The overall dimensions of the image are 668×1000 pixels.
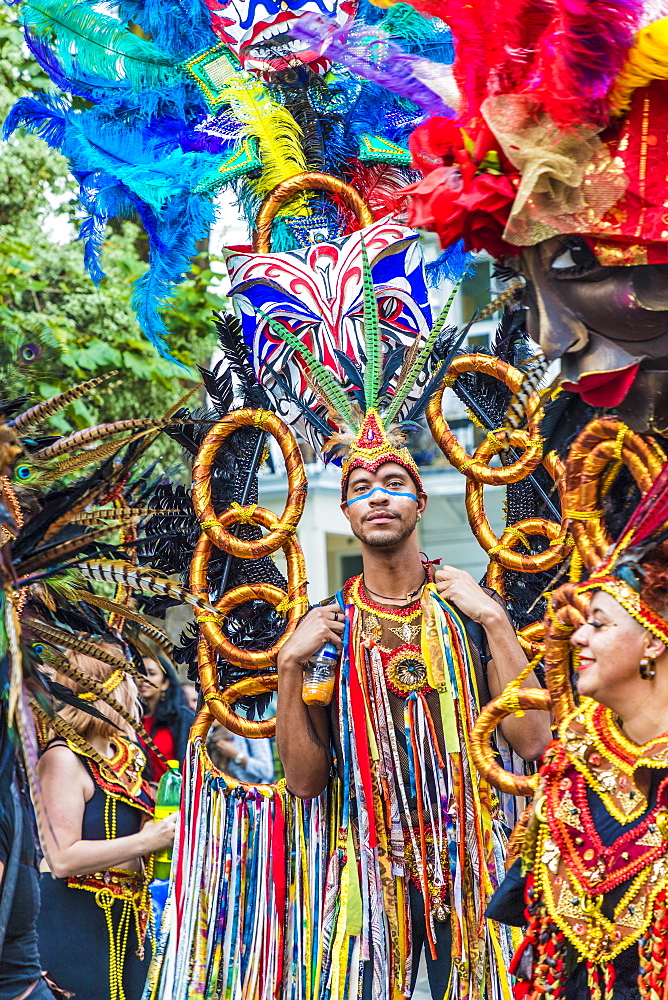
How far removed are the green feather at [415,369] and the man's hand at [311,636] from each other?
1.97 ft

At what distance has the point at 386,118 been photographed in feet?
14.3

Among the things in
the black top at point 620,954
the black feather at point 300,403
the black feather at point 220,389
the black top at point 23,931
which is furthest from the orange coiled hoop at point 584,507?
the black feather at point 220,389

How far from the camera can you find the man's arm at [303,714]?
3.69m

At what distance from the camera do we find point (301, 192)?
170 inches

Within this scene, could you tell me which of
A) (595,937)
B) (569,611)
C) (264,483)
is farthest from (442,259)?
(264,483)

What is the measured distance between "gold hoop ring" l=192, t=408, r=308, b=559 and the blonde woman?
57 centimetres

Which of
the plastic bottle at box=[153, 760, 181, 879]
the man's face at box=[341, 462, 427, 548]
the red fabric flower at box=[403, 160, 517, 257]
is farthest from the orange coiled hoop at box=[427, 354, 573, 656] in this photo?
the plastic bottle at box=[153, 760, 181, 879]

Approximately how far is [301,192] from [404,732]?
6.11 ft

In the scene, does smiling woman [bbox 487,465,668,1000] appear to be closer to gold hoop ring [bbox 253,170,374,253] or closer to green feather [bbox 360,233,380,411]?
green feather [bbox 360,233,380,411]

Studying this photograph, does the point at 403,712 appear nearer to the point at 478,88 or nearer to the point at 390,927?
the point at 390,927

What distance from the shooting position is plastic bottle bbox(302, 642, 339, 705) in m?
3.67

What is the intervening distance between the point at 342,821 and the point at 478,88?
84.3 inches

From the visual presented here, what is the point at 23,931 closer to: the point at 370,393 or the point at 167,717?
the point at 370,393

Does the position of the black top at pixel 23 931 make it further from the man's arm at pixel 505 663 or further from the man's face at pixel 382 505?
the man's arm at pixel 505 663
